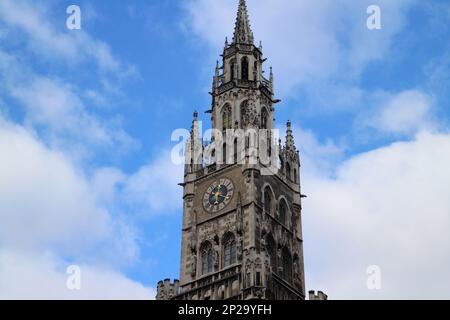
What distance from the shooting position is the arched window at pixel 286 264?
83.0 meters

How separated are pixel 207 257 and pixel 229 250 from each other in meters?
2.50

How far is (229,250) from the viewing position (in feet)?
266

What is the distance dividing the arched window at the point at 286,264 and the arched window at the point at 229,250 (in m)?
5.66

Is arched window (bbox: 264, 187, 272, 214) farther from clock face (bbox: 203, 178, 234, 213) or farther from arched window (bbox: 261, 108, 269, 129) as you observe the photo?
arched window (bbox: 261, 108, 269, 129)

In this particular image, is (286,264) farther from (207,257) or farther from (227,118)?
(227,118)

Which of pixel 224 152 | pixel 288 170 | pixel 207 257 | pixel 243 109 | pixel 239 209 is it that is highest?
pixel 243 109

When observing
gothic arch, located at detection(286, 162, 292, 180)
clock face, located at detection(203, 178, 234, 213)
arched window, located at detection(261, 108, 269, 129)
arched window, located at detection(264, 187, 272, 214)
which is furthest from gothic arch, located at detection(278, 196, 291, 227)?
arched window, located at detection(261, 108, 269, 129)

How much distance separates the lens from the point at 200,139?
9156cm

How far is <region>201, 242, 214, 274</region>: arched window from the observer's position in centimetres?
8131

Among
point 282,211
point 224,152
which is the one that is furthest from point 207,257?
point 224,152

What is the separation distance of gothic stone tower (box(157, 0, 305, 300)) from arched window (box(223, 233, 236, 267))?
96 mm

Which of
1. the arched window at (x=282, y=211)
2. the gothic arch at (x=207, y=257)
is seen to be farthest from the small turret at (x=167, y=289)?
the arched window at (x=282, y=211)

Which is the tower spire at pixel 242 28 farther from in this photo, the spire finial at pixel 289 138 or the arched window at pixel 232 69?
the spire finial at pixel 289 138
